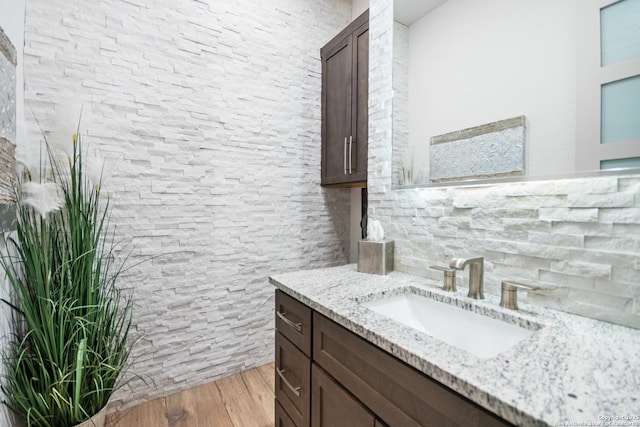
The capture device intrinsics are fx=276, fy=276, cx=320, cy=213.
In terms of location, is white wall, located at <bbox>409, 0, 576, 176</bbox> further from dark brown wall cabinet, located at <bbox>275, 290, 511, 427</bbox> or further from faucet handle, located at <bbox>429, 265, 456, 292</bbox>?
dark brown wall cabinet, located at <bbox>275, 290, 511, 427</bbox>

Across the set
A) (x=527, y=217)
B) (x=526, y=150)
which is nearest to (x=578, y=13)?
(x=526, y=150)

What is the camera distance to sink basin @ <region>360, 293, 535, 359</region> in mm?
885

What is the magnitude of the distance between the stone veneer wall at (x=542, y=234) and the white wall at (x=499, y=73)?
116 mm

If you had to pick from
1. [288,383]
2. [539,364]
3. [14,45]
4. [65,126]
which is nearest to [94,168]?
[65,126]

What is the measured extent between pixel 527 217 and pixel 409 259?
0.56 m

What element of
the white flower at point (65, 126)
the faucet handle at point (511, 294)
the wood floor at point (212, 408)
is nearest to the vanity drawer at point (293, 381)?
the wood floor at point (212, 408)

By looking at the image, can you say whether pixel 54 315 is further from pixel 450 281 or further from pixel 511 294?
pixel 511 294

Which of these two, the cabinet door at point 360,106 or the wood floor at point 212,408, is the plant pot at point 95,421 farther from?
the cabinet door at point 360,106

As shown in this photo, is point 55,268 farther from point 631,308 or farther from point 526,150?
point 631,308

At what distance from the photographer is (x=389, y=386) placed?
716mm

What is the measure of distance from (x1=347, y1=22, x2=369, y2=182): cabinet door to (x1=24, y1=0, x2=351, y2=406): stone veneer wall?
Answer: 0.49m

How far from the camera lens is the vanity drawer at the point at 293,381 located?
1066 mm

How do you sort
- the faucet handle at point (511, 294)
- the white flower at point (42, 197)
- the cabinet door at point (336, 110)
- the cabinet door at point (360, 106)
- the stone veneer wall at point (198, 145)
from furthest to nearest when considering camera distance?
the cabinet door at point (336, 110) → the cabinet door at point (360, 106) → the stone veneer wall at point (198, 145) → the white flower at point (42, 197) → the faucet handle at point (511, 294)

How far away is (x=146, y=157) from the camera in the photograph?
5.67 ft
